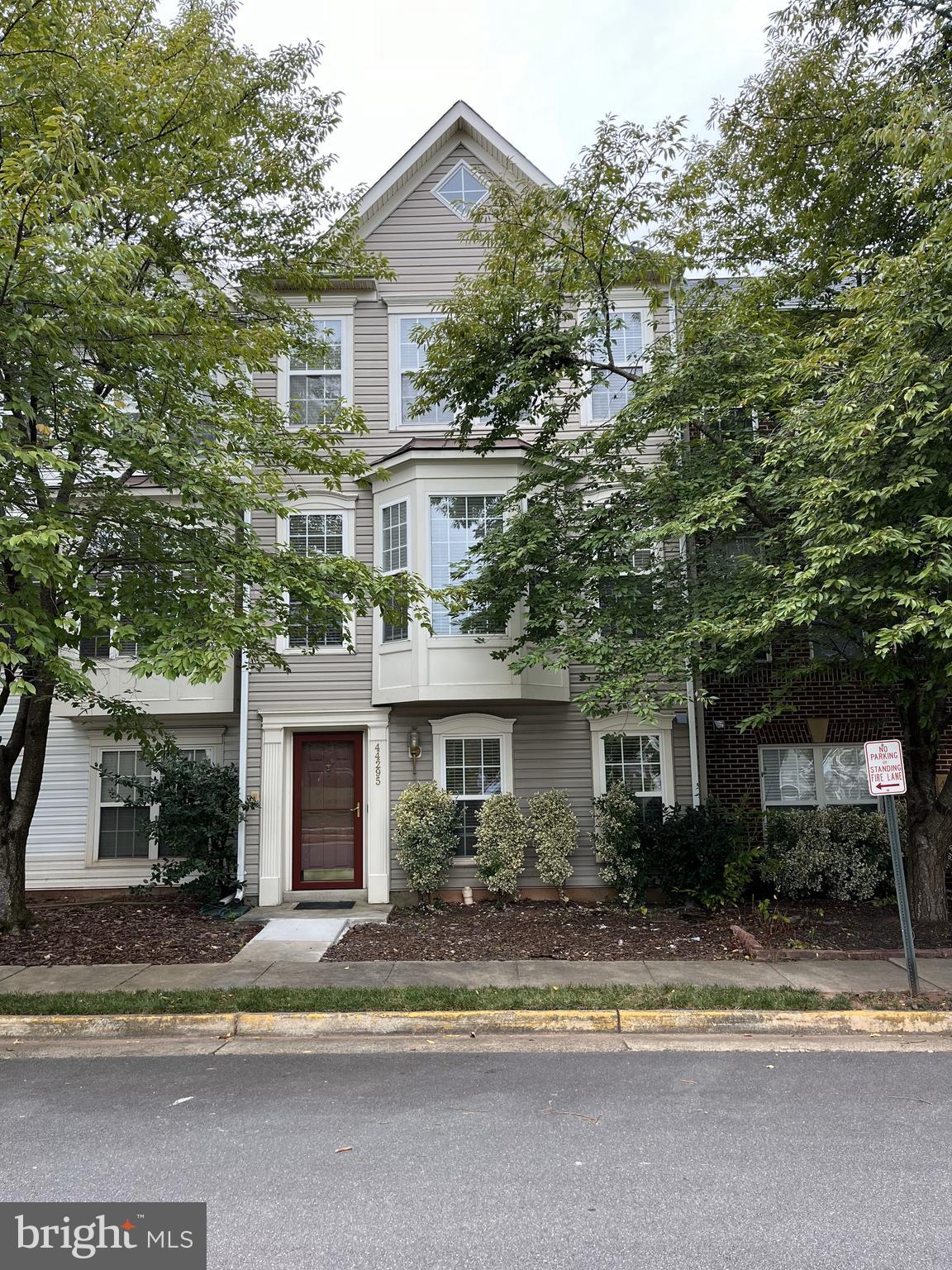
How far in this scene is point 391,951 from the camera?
8695 mm

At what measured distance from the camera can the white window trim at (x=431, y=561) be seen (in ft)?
37.2

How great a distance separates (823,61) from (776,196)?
62.3 inches

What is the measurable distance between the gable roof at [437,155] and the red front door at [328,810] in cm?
800

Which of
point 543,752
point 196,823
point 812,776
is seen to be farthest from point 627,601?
point 196,823

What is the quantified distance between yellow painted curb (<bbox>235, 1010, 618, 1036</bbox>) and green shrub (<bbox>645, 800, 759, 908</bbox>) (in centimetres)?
426

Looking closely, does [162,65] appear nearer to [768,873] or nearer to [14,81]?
[14,81]

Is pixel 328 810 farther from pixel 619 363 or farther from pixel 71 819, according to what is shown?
pixel 619 363

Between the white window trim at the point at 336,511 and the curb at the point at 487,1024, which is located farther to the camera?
the white window trim at the point at 336,511

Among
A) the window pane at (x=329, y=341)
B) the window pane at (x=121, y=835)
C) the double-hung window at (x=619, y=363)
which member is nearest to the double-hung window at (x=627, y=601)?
the double-hung window at (x=619, y=363)

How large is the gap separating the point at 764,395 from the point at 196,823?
29.1 feet

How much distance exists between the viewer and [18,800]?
936cm

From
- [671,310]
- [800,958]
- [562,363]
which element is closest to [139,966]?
[800,958]

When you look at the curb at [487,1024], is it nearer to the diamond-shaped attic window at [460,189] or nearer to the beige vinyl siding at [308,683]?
the beige vinyl siding at [308,683]

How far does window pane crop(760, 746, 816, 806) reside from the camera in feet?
40.3
